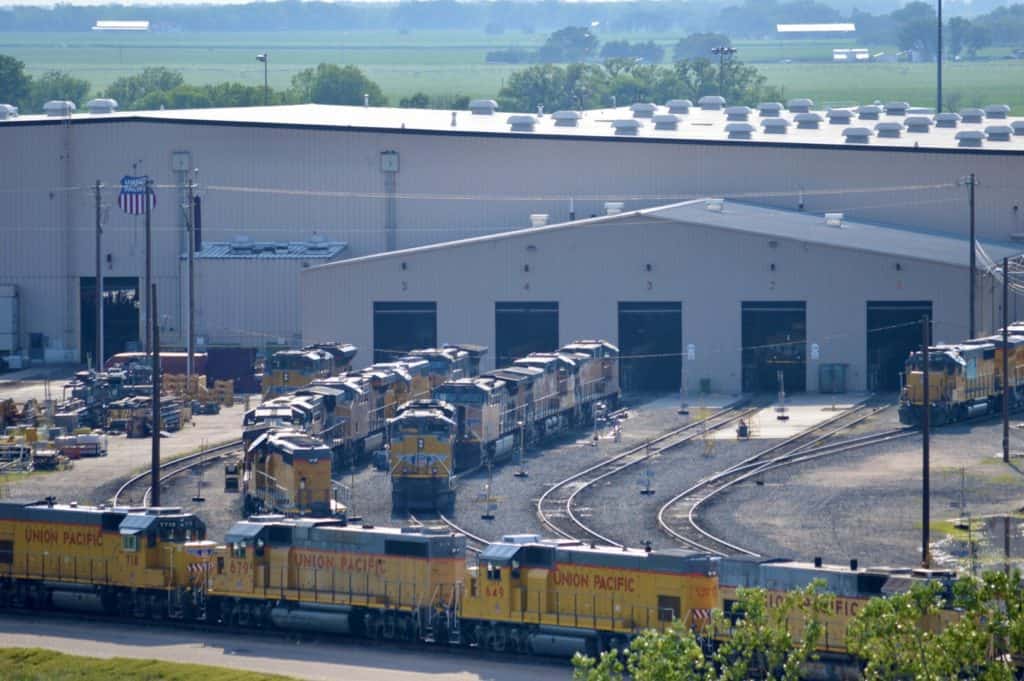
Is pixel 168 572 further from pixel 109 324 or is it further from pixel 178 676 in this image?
pixel 109 324

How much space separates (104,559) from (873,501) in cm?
2002

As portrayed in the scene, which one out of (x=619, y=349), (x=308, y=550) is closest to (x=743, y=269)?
(x=619, y=349)

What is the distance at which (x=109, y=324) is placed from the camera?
82875mm

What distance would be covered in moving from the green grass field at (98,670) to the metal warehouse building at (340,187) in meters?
43.5

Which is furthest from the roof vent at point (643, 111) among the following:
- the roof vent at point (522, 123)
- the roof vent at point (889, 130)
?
the roof vent at point (889, 130)

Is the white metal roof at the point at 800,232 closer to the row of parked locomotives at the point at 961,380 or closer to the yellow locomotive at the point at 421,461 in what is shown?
the row of parked locomotives at the point at 961,380

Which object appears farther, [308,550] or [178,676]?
[308,550]

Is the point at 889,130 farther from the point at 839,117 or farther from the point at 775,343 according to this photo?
the point at 775,343

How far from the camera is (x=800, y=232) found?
7162 cm

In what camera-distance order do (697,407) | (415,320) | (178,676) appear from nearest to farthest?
(178,676) < (697,407) < (415,320)

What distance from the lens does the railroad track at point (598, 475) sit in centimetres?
4762

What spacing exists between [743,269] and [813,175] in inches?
388

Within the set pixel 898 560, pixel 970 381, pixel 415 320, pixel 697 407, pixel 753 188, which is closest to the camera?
pixel 898 560

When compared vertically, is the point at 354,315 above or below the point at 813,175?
below
